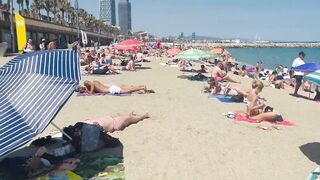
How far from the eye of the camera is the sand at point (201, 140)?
5973mm

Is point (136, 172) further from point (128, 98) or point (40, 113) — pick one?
point (128, 98)

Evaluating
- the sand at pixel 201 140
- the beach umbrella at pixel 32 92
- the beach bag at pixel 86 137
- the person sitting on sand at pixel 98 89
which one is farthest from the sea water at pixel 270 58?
the beach umbrella at pixel 32 92

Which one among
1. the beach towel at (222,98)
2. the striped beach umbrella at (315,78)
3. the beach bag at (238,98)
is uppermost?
the striped beach umbrella at (315,78)

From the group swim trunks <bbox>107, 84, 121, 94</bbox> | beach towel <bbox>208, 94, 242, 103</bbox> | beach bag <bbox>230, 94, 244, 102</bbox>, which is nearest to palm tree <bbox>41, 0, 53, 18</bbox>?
swim trunks <bbox>107, 84, 121, 94</bbox>

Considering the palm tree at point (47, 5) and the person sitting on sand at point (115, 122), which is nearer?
the person sitting on sand at point (115, 122)

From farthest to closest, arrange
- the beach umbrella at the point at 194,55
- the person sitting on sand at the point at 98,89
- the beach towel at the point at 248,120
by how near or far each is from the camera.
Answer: the beach umbrella at the point at 194,55 < the person sitting on sand at the point at 98,89 < the beach towel at the point at 248,120

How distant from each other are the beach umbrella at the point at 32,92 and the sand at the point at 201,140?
1.55 meters

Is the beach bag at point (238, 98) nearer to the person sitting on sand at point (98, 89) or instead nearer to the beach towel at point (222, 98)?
the beach towel at point (222, 98)

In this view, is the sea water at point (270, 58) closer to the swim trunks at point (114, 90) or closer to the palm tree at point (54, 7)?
the palm tree at point (54, 7)

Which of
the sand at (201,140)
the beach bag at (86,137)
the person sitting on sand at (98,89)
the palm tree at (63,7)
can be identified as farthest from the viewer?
the palm tree at (63,7)

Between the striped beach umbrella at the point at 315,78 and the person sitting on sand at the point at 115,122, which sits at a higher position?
the striped beach umbrella at the point at 315,78

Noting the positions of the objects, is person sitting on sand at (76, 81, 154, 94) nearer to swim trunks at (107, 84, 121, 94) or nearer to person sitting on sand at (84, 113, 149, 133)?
swim trunks at (107, 84, 121, 94)

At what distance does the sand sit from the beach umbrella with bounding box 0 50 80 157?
155 centimetres

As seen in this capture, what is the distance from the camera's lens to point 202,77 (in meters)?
17.7
